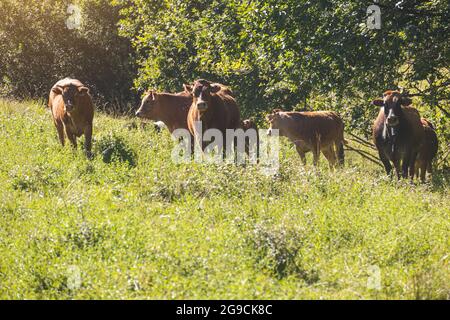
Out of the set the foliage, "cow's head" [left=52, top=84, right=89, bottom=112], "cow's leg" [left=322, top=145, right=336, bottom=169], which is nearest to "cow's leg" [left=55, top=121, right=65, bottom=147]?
"cow's head" [left=52, top=84, right=89, bottom=112]

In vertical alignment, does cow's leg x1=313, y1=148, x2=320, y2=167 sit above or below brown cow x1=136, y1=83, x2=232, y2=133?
below

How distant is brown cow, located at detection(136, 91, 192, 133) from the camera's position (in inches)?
635

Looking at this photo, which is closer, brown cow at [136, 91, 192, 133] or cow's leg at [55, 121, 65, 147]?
cow's leg at [55, 121, 65, 147]

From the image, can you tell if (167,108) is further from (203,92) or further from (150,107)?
(203,92)

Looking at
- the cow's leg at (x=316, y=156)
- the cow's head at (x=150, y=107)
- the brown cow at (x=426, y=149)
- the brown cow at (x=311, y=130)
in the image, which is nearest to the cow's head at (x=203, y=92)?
the cow's head at (x=150, y=107)

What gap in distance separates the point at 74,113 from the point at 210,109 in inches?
103

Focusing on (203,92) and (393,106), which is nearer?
(393,106)

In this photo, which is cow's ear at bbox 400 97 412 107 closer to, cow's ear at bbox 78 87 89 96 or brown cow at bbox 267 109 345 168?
brown cow at bbox 267 109 345 168

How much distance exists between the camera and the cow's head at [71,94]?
A: 13.3 m

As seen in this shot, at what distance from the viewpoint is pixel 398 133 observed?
1383cm

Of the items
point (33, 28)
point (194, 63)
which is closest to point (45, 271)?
point (194, 63)

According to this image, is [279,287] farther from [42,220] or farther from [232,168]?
[232,168]

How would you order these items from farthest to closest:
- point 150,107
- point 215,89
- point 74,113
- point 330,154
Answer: point 330,154, point 150,107, point 215,89, point 74,113

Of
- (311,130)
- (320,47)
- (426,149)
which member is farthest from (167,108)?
(426,149)
